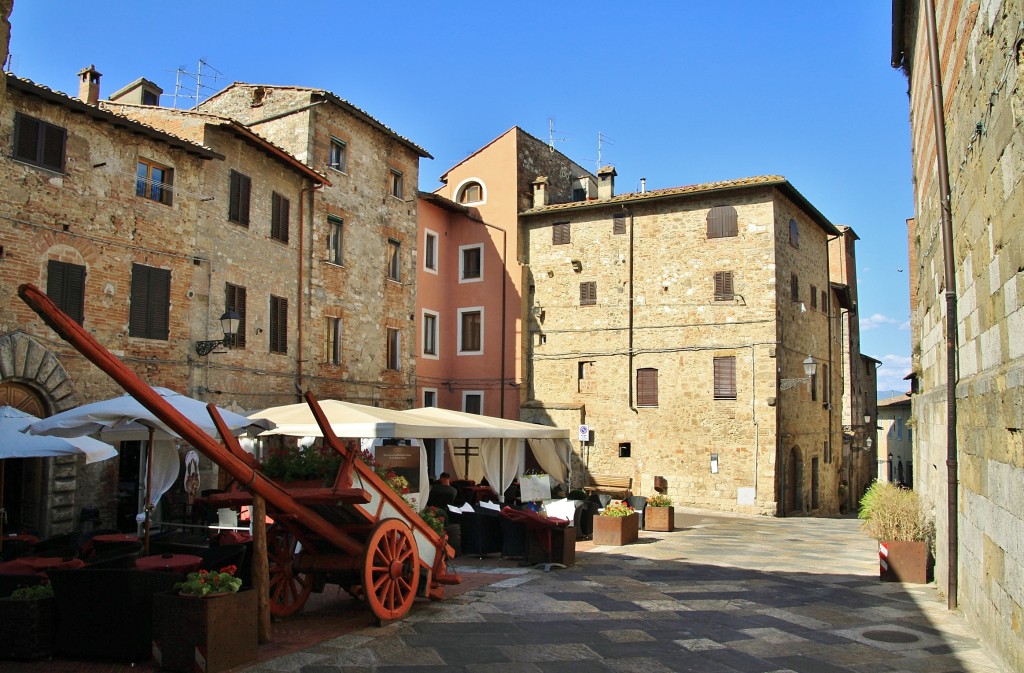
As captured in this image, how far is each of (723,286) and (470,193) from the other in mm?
9854

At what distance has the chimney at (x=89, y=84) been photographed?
59.4 ft

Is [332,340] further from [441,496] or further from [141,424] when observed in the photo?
[141,424]

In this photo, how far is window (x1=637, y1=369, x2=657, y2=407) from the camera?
26250 millimetres

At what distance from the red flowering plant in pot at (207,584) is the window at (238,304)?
36.6ft

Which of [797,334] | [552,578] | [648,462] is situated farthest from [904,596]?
[797,334]

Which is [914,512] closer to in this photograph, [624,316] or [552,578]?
[552,578]

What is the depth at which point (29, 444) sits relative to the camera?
29.4 feet

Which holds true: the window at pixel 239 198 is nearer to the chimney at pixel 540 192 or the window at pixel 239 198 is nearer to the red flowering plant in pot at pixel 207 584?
the red flowering plant in pot at pixel 207 584

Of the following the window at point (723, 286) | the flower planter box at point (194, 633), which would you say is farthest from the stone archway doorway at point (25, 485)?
the window at point (723, 286)

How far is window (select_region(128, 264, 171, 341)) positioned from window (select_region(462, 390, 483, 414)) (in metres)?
14.1

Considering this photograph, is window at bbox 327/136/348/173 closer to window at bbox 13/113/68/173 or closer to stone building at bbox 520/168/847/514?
window at bbox 13/113/68/173

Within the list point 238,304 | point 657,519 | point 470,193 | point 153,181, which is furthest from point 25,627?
point 470,193

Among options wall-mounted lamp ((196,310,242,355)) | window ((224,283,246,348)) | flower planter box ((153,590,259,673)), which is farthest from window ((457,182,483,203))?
flower planter box ((153,590,259,673))

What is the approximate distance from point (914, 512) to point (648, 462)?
1471 cm
